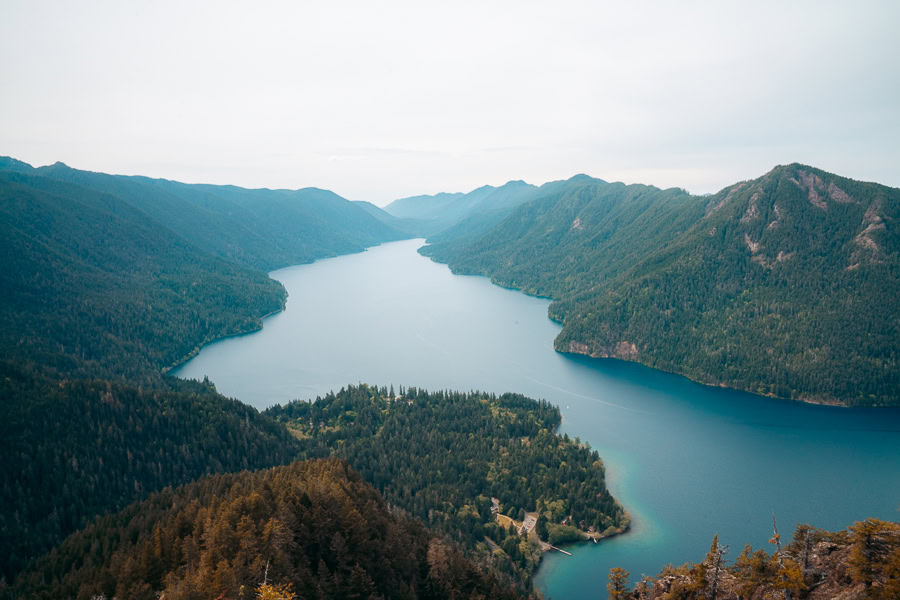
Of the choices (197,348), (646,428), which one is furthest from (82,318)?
(646,428)

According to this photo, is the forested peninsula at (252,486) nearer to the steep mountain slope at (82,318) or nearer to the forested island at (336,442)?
the forested island at (336,442)

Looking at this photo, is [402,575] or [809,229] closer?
[402,575]

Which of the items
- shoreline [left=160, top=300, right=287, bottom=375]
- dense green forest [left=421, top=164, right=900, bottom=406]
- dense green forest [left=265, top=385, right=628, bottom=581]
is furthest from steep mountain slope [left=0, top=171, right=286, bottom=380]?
dense green forest [left=421, top=164, right=900, bottom=406]

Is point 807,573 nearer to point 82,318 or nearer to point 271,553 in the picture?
point 271,553

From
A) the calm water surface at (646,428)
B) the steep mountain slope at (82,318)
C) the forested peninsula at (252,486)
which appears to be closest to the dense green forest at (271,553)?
the forested peninsula at (252,486)

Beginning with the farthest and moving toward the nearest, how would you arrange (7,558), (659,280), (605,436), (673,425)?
(659,280), (673,425), (605,436), (7,558)

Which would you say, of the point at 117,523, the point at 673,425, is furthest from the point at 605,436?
the point at 117,523

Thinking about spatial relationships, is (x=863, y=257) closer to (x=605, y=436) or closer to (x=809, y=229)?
(x=809, y=229)
